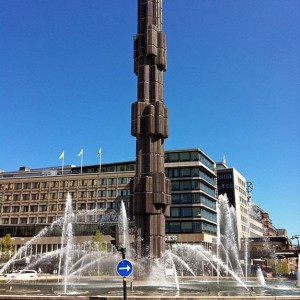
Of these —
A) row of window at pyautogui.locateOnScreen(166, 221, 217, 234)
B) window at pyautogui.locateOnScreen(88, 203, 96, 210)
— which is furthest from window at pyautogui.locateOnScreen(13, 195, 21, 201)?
row of window at pyautogui.locateOnScreen(166, 221, 217, 234)

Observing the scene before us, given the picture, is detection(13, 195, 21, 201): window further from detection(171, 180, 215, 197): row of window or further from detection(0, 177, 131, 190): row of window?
detection(171, 180, 215, 197): row of window

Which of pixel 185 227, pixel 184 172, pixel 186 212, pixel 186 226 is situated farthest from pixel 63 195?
pixel 186 226

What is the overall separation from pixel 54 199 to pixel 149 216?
7480 cm

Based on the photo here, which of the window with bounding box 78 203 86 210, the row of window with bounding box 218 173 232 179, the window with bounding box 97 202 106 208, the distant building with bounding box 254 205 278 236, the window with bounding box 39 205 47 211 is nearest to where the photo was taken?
the window with bounding box 97 202 106 208

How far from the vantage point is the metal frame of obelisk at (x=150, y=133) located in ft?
136

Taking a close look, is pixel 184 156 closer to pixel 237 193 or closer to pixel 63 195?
pixel 63 195

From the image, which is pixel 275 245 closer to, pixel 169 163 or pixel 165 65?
pixel 169 163

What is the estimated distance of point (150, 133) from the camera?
4341 cm

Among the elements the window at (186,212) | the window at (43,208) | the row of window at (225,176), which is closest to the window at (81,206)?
the window at (43,208)

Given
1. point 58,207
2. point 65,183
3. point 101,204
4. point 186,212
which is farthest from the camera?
point 65,183

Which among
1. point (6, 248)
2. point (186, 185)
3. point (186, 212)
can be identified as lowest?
point (6, 248)

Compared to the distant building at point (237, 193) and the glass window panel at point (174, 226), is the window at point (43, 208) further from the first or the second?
the distant building at point (237, 193)

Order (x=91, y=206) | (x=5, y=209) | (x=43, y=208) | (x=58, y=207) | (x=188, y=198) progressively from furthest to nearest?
1. (x=5, y=209)
2. (x=43, y=208)
3. (x=58, y=207)
4. (x=91, y=206)
5. (x=188, y=198)

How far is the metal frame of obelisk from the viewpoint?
136ft
